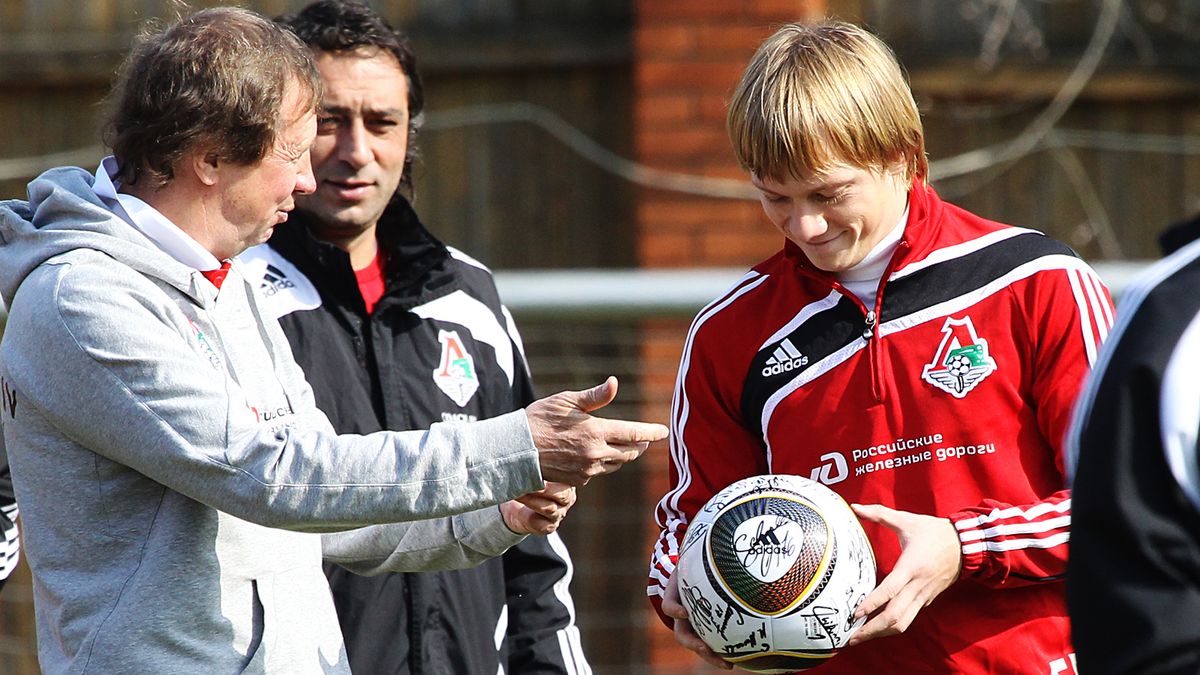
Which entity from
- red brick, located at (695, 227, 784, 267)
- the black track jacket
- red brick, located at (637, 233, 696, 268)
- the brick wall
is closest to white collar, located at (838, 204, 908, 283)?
the black track jacket

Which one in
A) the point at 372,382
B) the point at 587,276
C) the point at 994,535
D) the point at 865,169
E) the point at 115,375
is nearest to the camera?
the point at 115,375

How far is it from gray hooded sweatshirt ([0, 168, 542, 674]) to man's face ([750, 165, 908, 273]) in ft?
2.34

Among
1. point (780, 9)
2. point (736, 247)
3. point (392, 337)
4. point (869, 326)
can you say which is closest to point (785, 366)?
point (869, 326)

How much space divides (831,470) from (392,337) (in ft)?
3.93

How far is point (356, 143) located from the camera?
356 cm

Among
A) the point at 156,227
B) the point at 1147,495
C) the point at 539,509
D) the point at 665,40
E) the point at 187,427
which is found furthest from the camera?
the point at 665,40

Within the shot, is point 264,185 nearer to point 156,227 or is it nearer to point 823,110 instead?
point 156,227

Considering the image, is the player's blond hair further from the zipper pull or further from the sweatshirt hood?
the sweatshirt hood

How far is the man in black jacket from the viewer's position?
3360 millimetres

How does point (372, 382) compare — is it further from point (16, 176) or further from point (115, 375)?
point (16, 176)

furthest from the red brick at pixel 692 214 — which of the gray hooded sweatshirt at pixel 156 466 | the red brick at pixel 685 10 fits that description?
the gray hooded sweatshirt at pixel 156 466

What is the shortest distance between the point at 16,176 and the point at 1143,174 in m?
5.45

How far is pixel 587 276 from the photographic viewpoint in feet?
17.7

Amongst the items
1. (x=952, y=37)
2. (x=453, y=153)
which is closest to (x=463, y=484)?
(x=453, y=153)
